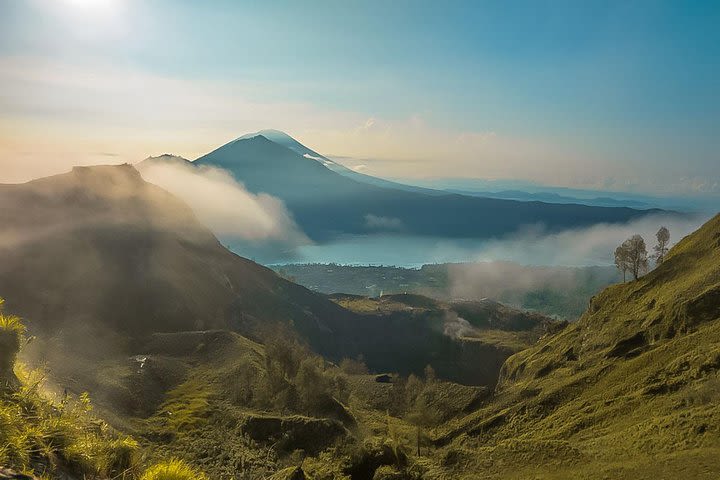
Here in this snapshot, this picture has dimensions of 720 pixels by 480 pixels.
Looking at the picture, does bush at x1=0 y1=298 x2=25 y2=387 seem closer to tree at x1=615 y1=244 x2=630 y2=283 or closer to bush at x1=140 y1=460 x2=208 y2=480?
bush at x1=140 y1=460 x2=208 y2=480

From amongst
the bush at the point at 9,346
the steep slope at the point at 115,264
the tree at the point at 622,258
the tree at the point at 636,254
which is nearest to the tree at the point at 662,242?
the tree at the point at 636,254

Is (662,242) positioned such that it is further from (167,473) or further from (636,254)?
(167,473)

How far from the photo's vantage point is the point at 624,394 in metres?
55.2

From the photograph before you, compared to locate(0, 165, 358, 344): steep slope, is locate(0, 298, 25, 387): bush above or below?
above

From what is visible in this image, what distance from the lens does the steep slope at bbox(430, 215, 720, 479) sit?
117ft

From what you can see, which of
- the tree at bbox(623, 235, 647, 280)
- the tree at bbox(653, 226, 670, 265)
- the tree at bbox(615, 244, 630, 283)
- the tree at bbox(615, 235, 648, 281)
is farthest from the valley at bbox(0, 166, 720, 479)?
the tree at bbox(653, 226, 670, 265)

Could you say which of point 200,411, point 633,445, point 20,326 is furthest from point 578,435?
point 20,326

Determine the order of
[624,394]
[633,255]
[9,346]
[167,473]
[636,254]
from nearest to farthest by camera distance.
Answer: [167,473], [9,346], [624,394], [636,254], [633,255]

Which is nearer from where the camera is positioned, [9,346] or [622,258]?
[9,346]

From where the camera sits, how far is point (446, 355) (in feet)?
620

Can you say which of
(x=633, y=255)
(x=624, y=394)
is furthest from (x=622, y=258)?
(x=624, y=394)

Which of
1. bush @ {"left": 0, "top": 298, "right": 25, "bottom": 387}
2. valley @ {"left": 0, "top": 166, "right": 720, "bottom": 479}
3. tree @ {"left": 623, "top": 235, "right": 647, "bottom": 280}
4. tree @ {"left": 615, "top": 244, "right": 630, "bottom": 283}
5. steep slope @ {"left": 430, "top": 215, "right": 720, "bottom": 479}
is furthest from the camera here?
tree @ {"left": 615, "top": 244, "right": 630, "bottom": 283}

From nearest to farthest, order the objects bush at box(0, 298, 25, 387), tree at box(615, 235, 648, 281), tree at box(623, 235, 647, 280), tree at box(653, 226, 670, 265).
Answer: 1. bush at box(0, 298, 25, 387)
2. tree at box(623, 235, 647, 280)
3. tree at box(615, 235, 648, 281)
4. tree at box(653, 226, 670, 265)

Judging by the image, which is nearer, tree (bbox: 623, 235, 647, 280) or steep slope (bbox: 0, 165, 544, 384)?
steep slope (bbox: 0, 165, 544, 384)
